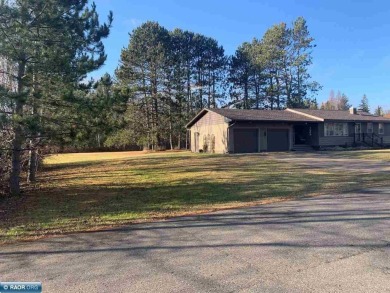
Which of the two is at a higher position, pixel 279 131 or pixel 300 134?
pixel 279 131

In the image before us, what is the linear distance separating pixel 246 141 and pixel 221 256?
2375 cm

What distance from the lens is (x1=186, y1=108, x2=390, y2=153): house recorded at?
2747cm

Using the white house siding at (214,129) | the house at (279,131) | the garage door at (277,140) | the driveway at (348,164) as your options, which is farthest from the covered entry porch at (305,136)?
the driveway at (348,164)

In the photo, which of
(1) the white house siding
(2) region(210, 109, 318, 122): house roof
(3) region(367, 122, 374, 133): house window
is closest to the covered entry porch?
(2) region(210, 109, 318, 122): house roof

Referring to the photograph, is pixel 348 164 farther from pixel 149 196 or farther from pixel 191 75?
pixel 191 75

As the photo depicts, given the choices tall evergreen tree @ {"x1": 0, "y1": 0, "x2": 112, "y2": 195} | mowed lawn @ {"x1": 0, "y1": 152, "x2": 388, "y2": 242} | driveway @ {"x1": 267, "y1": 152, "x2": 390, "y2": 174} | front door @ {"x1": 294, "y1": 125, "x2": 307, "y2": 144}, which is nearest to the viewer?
mowed lawn @ {"x1": 0, "y1": 152, "x2": 388, "y2": 242}

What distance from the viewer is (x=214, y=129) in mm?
29109

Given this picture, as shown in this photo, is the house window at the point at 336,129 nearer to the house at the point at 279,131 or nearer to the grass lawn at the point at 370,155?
the house at the point at 279,131

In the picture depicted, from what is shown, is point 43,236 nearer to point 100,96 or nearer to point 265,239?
point 265,239

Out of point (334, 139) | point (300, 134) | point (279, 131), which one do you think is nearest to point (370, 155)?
point (279, 131)

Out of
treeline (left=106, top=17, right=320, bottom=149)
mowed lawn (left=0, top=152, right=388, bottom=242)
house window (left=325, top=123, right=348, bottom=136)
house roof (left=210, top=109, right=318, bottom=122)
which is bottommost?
mowed lawn (left=0, top=152, right=388, bottom=242)

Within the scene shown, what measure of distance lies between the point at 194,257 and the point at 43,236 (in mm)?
2893

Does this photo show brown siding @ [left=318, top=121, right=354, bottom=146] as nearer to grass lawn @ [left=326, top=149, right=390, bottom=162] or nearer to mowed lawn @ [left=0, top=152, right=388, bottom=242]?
grass lawn @ [left=326, top=149, right=390, bottom=162]

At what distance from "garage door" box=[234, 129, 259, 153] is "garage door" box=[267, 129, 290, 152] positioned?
1401 mm
